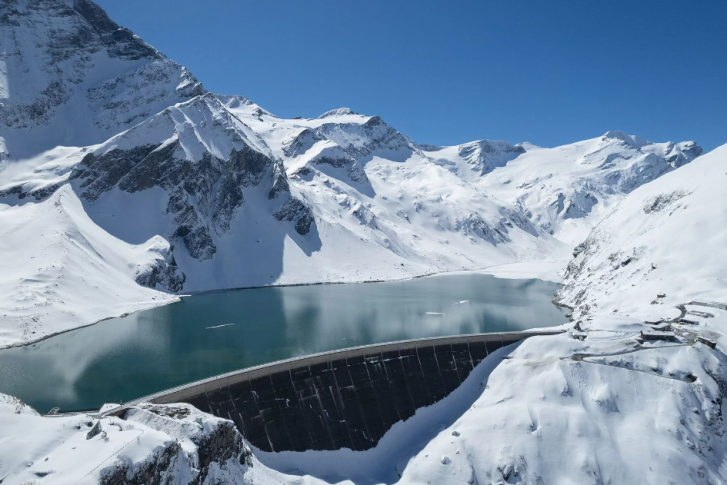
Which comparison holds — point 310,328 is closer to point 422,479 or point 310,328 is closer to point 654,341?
point 422,479

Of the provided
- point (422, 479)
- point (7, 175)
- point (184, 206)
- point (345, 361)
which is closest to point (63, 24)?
point (7, 175)

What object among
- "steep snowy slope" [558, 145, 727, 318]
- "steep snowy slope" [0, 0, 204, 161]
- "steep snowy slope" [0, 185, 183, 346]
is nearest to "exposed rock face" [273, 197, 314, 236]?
"steep snowy slope" [0, 185, 183, 346]

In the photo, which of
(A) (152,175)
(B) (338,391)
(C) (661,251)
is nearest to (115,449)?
(B) (338,391)

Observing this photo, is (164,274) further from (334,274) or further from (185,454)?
(185,454)

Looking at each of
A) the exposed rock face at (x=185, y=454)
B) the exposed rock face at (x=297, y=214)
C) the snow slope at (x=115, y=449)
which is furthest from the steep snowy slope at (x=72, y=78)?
the snow slope at (x=115, y=449)

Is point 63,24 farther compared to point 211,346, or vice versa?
point 63,24

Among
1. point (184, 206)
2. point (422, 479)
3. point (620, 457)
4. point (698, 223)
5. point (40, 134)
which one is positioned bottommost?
point (620, 457)
